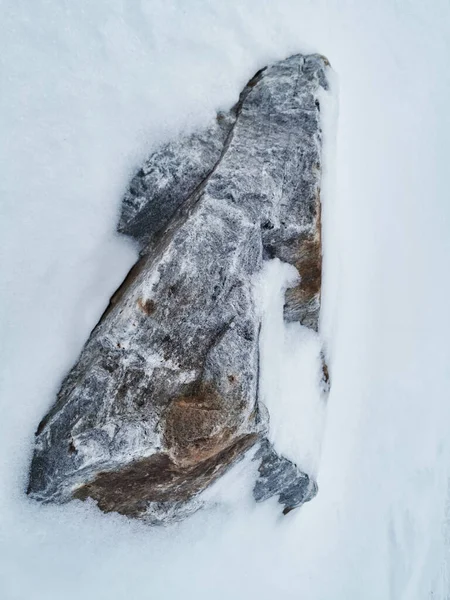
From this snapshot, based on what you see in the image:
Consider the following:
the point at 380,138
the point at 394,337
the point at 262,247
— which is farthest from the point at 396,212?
the point at 262,247

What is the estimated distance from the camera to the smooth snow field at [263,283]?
2.62 metres

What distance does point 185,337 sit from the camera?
2.53 m

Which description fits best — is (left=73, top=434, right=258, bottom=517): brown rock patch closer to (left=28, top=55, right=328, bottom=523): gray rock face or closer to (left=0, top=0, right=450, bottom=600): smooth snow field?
(left=28, top=55, right=328, bottom=523): gray rock face

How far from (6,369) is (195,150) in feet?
5.59

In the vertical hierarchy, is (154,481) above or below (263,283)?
below

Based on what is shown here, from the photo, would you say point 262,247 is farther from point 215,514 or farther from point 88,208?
point 215,514

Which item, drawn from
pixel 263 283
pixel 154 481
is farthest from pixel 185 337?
pixel 154 481

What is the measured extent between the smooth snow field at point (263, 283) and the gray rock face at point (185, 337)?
0.17m

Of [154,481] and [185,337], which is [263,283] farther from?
[154,481]

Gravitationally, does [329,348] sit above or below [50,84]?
below

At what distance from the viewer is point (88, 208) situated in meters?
2.77

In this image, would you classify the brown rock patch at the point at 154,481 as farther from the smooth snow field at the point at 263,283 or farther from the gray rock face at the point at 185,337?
the smooth snow field at the point at 263,283

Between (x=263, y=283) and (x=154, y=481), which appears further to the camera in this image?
(x=263, y=283)

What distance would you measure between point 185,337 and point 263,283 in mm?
625
